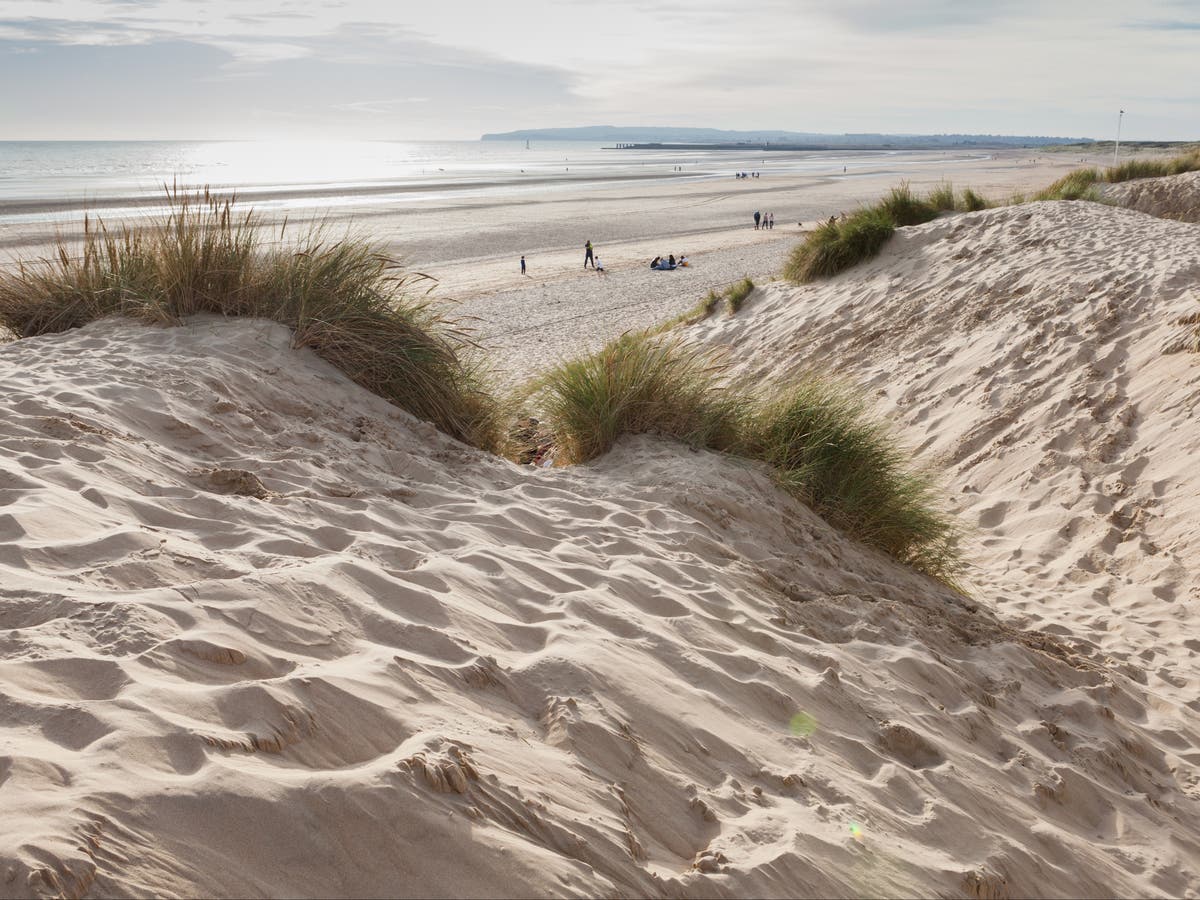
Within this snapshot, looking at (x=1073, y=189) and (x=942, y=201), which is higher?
(x=1073, y=189)

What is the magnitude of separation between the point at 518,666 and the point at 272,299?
4.02 metres

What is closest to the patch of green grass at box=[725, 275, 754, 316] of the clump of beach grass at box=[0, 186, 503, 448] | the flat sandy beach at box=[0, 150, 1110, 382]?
the flat sandy beach at box=[0, 150, 1110, 382]

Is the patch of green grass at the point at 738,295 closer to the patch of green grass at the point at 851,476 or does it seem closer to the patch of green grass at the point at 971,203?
the patch of green grass at the point at 971,203

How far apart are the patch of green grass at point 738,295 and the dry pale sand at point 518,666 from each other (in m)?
6.81

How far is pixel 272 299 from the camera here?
6004 millimetres

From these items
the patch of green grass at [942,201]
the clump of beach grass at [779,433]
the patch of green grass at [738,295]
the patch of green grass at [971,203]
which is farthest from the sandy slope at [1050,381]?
the patch of green grass at [971,203]

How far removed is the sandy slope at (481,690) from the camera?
1.91 m

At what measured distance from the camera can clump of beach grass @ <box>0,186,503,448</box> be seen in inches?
228

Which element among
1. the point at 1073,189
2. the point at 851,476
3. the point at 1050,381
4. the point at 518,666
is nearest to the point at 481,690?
the point at 518,666

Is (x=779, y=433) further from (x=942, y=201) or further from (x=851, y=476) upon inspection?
(x=942, y=201)

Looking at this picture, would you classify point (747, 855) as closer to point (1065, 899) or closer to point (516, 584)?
point (1065, 899)

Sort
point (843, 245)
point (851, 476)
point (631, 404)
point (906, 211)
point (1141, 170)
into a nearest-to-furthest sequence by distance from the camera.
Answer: point (851, 476) → point (631, 404) → point (843, 245) → point (906, 211) → point (1141, 170)

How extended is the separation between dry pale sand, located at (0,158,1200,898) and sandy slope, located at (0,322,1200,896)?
0.01 m

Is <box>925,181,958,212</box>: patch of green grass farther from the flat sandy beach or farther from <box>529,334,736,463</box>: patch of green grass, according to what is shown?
<box>529,334,736,463</box>: patch of green grass
